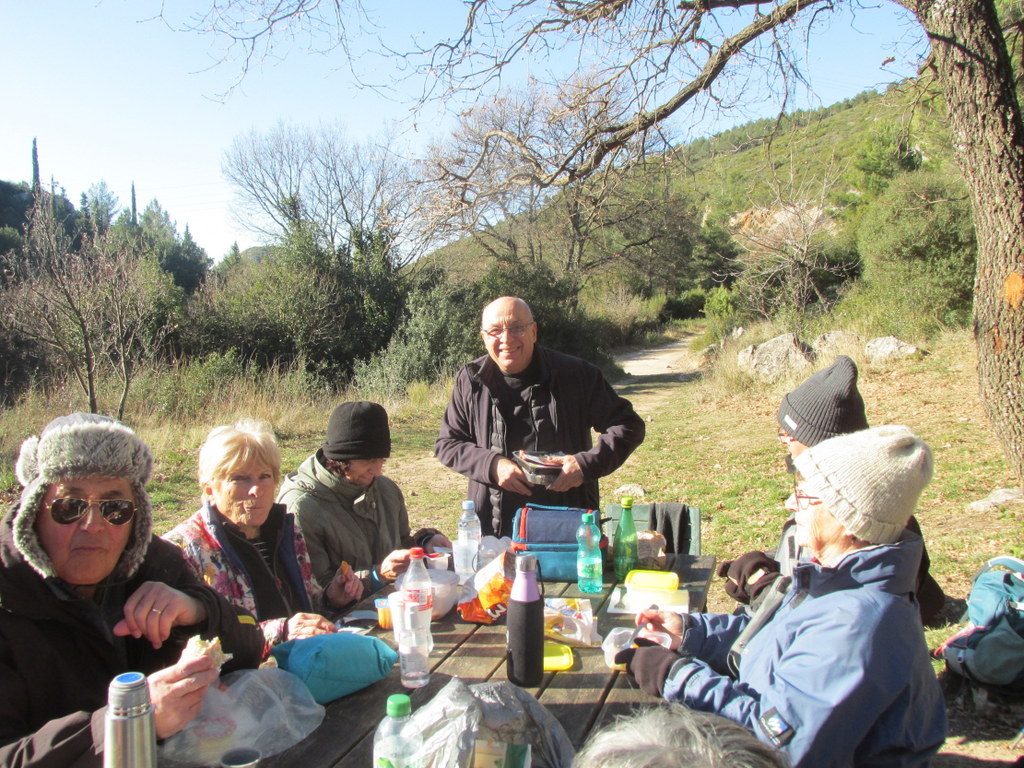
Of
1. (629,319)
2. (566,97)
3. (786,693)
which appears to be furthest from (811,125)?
(629,319)

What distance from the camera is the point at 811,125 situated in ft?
18.9

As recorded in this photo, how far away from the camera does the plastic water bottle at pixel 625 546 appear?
9.73ft

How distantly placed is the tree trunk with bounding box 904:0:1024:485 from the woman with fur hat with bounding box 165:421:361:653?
3604mm

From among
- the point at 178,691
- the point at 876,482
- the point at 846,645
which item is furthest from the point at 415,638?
the point at 876,482

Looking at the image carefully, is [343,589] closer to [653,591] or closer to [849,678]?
A: [653,591]

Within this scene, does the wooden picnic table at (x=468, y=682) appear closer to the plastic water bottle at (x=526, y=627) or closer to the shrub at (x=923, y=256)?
the plastic water bottle at (x=526, y=627)

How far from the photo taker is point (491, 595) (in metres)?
2.55

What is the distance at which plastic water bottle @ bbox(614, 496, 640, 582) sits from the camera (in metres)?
2.97

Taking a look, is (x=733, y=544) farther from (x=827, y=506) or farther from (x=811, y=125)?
(x=827, y=506)

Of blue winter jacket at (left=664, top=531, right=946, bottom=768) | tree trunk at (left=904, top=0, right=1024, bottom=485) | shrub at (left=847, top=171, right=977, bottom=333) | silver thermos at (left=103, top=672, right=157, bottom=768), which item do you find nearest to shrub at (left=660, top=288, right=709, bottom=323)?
shrub at (left=847, top=171, right=977, bottom=333)

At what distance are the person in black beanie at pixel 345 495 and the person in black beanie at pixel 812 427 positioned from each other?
4.96 ft

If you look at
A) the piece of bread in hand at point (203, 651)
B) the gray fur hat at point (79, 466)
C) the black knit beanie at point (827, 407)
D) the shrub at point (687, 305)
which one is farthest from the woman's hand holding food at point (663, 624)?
the shrub at point (687, 305)

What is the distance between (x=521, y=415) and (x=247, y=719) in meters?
2.25

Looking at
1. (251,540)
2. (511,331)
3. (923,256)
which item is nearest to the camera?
(251,540)
